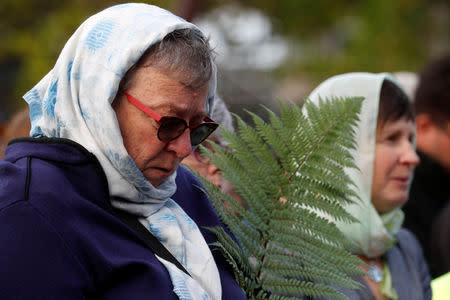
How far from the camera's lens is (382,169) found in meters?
3.40

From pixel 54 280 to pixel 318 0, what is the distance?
13344 mm

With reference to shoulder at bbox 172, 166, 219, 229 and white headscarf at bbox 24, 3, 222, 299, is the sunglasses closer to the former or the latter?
white headscarf at bbox 24, 3, 222, 299

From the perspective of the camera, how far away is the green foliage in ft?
7.26

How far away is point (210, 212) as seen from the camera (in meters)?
2.38

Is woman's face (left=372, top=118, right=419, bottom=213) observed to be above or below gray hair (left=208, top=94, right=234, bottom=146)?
below

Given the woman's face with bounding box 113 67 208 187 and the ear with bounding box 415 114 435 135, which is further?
the ear with bounding box 415 114 435 135

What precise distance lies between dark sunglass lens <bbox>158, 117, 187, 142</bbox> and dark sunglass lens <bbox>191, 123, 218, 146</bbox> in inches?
3.7

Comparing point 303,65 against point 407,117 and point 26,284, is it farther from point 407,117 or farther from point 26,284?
point 26,284

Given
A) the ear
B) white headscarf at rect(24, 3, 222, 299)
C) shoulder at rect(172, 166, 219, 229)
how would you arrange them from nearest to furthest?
white headscarf at rect(24, 3, 222, 299), shoulder at rect(172, 166, 219, 229), the ear

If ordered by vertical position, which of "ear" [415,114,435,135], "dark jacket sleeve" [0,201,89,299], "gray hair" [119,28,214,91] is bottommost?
"ear" [415,114,435,135]

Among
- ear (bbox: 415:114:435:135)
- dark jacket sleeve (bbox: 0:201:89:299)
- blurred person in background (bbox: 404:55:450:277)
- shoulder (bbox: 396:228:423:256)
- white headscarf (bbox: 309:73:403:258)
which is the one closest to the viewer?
dark jacket sleeve (bbox: 0:201:89:299)

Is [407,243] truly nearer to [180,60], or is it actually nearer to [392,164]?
[392,164]

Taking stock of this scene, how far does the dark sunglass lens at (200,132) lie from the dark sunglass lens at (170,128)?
0.09 m

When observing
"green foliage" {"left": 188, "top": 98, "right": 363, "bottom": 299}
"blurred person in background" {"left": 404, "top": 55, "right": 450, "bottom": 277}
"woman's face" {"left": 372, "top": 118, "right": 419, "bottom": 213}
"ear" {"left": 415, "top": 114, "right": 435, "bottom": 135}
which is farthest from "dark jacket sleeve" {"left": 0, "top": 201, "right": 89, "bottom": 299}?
"ear" {"left": 415, "top": 114, "right": 435, "bottom": 135}
